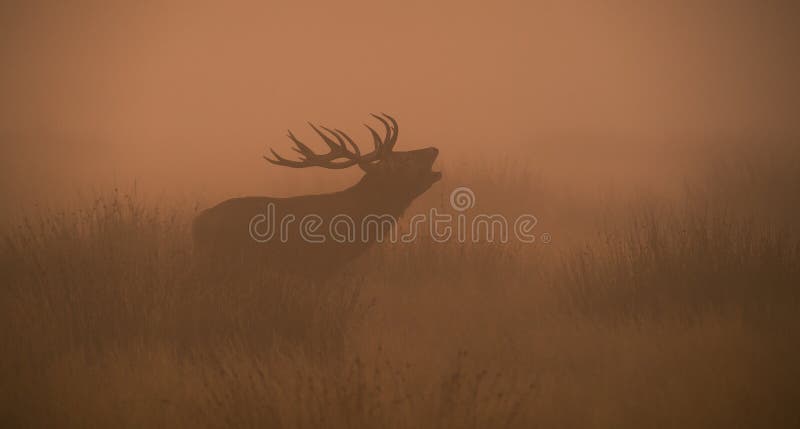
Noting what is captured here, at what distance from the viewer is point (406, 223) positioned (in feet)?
22.9

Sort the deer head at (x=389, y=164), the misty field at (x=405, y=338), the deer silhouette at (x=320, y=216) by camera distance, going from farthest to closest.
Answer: the deer head at (x=389, y=164) → the deer silhouette at (x=320, y=216) → the misty field at (x=405, y=338)

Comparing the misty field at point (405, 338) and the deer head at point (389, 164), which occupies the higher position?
the deer head at point (389, 164)

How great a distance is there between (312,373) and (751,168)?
739 cm

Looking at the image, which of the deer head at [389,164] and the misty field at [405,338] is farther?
the deer head at [389,164]

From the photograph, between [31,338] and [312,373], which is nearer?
[312,373]

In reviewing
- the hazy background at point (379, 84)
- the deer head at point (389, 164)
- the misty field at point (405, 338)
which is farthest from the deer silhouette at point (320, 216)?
the hazy background at point (379, 84)

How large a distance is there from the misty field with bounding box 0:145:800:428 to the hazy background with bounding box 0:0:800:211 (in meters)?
3.94

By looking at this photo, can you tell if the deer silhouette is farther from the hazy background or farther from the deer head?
the hazy background

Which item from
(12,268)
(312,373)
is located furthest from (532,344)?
(12,268)

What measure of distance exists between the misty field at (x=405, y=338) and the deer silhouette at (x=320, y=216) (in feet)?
0.68

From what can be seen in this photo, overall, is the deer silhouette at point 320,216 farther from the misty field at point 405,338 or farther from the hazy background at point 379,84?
the hazy background at point 379,84

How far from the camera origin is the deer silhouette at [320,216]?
4688 mm

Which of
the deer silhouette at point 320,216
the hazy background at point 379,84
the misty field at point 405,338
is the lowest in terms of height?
the misty field at point 405,338

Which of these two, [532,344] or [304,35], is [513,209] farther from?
[304,35]
